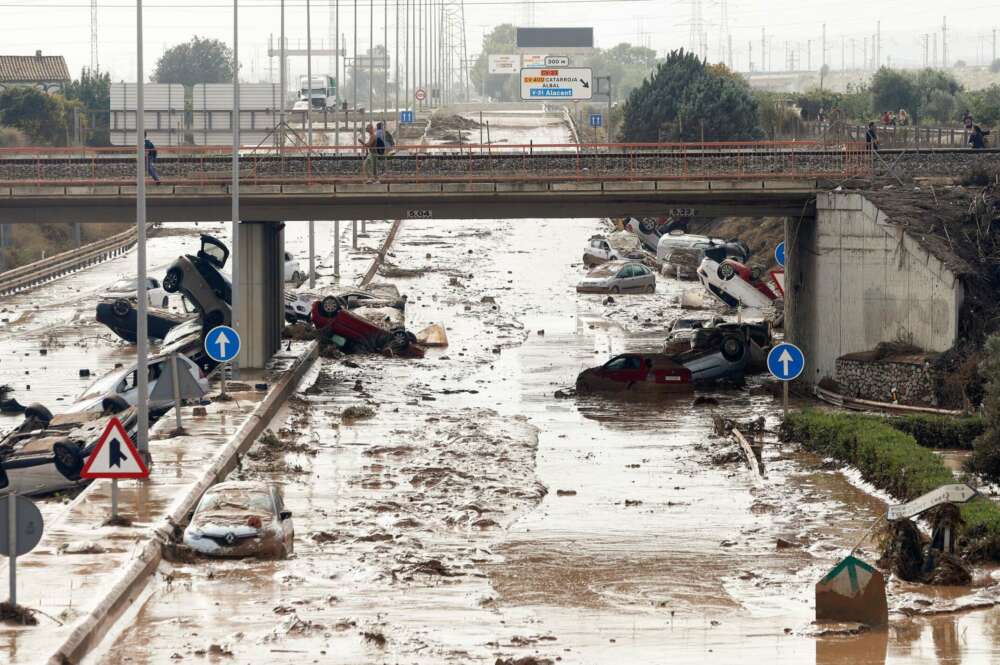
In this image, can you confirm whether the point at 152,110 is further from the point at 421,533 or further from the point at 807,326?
the point at 421,533

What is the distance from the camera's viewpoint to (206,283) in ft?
136

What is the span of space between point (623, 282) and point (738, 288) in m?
7.98

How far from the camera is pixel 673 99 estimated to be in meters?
89.1

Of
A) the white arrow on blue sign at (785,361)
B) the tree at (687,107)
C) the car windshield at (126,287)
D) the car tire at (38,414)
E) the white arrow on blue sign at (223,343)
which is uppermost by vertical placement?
the tree at (687,107)

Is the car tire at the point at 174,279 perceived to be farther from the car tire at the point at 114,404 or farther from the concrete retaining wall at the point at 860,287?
the concrete retaining wall at the point at 860,287

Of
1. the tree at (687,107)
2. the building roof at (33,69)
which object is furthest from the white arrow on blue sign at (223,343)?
the building roof at (33,69)

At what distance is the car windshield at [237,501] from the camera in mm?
23219

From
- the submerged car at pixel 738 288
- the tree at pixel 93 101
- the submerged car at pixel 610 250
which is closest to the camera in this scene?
the submerged car at pixel 738 288

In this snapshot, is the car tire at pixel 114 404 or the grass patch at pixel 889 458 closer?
the grass patch at pixel 889 458

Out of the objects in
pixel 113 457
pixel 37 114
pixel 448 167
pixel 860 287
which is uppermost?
pixel 37 114

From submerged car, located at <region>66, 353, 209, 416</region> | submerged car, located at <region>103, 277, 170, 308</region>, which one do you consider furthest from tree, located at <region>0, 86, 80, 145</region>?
submerged car, located at <region>66, 353, 209, 416</region>

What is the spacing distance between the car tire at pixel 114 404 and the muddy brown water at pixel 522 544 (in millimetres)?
3250

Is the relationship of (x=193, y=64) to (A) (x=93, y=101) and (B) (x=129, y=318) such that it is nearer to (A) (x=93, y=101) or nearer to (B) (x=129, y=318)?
(A) (x=93, y=101)

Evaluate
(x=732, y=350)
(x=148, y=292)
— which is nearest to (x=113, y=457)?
(x=732, y=350)
